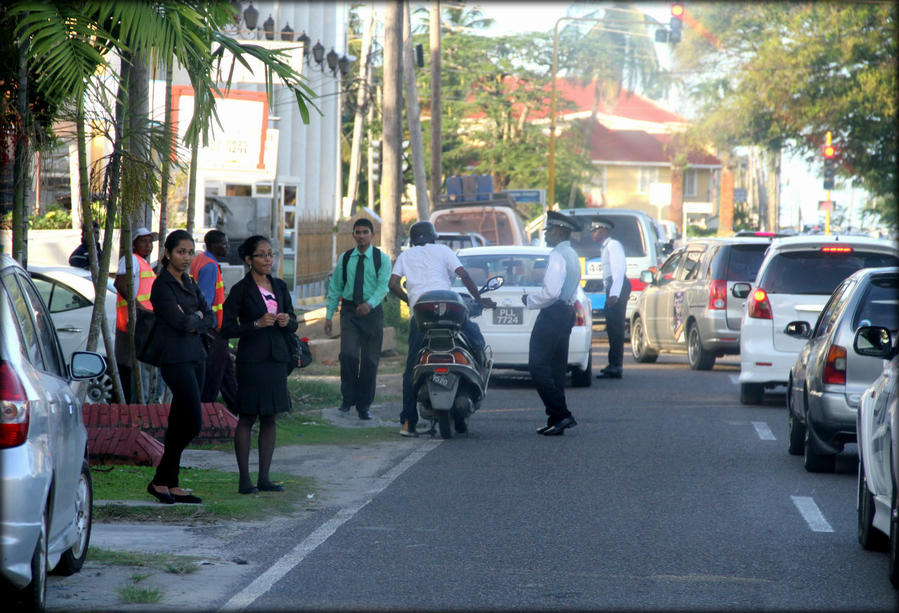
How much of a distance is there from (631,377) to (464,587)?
12.0 m

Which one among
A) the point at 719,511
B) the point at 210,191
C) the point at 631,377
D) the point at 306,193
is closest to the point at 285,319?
the point at 719,511

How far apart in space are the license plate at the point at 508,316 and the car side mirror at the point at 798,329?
4.96 m

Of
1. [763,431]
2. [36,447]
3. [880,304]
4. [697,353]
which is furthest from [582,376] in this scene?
[36,447]

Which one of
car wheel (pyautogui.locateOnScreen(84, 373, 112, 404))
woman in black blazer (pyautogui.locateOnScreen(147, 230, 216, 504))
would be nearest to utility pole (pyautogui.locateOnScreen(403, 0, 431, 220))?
car wheel (pyautogui.locateOnScreen(84, 373, 112, 404))

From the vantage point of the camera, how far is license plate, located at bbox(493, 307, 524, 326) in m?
15.8

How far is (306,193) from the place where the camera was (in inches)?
1866

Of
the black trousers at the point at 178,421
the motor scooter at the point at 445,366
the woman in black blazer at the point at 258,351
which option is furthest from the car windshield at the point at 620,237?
the black trousers at the point at 178,421

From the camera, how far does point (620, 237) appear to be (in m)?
25.1

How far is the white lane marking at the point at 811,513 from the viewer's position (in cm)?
830

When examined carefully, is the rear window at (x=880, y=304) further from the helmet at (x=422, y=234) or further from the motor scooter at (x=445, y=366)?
the helmet at (x=422, y=234)

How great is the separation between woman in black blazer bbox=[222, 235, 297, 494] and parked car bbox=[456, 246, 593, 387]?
6491 mm

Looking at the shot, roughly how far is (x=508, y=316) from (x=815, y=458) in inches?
234

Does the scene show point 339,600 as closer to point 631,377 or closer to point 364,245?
point 364,245

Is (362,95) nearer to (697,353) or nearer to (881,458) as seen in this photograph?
(697,353)
